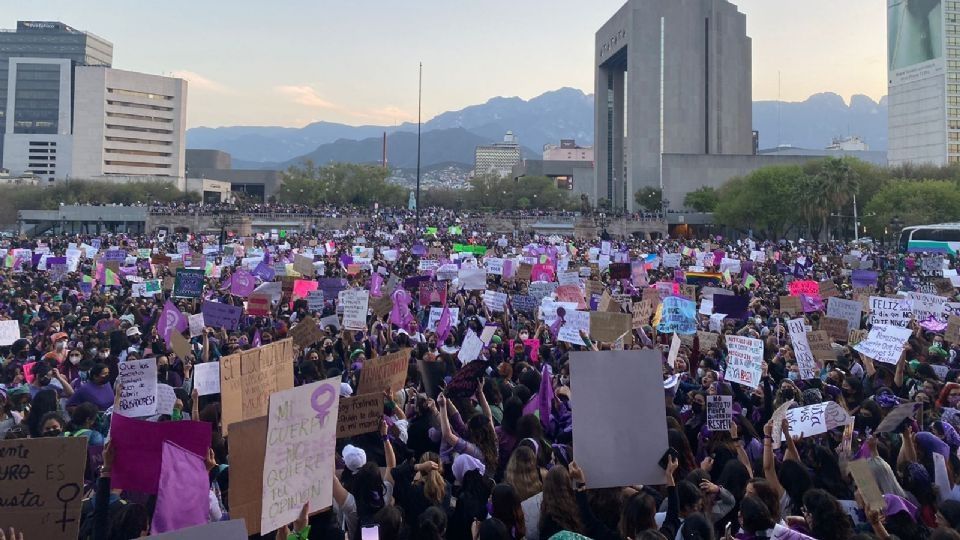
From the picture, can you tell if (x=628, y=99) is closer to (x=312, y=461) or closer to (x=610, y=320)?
(x=610, y=320)

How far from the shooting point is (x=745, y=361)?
9148 mm

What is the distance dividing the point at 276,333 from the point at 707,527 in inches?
386

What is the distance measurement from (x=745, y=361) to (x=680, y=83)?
95.6m

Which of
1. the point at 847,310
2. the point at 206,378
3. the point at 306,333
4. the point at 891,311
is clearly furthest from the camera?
the point at 847,310

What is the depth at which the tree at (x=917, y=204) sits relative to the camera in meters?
59.6

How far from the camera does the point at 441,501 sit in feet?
18.4

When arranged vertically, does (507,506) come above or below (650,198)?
below

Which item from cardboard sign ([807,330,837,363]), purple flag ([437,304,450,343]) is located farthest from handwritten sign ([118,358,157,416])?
cardboard sign ([807,330,837,363])

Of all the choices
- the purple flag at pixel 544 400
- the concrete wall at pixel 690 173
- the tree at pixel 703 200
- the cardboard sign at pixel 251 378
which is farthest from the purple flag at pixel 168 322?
the concrete wall at pixel 690 173

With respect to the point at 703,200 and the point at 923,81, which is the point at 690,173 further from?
the point at 923,81

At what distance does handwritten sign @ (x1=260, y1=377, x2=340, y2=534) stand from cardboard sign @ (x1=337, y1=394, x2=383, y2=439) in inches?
45.6

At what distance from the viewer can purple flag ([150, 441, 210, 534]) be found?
4578 millimetres

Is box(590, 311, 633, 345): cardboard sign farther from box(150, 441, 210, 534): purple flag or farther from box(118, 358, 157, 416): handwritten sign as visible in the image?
box(150, 441, 210, 534): purple flag

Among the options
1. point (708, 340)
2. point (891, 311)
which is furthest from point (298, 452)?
point (891, 311)
